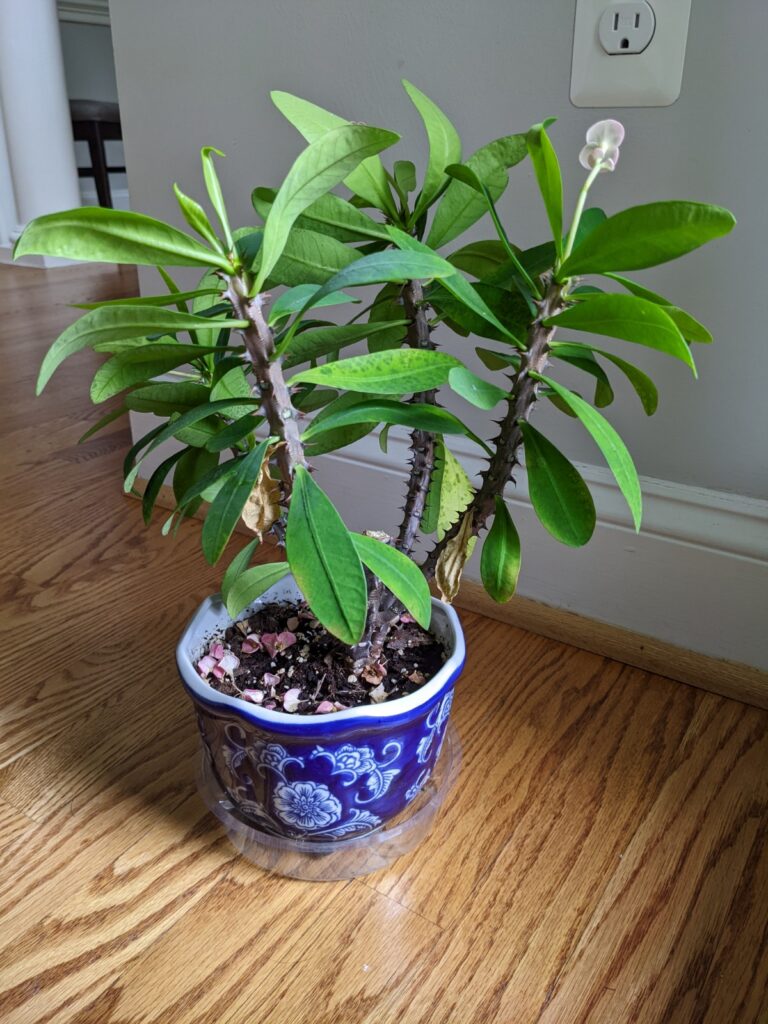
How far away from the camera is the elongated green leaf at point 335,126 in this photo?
1.63ft

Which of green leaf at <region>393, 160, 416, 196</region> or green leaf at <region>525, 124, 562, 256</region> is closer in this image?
green leaf at <region>525, 124, 562, 256</region>

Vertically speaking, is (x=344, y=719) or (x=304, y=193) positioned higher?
(x=304, y=193)

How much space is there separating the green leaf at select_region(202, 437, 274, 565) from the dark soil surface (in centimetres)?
16

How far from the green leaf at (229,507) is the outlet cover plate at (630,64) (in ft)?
1.57

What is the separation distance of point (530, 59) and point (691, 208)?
0.44 m

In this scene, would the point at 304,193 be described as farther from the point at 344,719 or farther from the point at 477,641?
the point at 477,641

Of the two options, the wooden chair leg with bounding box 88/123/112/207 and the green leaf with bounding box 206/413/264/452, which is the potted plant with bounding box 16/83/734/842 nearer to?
the green leaf with bounding box 206/413/264/452

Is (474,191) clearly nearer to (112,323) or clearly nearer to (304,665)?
(112,323)

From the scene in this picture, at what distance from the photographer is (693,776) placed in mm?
713

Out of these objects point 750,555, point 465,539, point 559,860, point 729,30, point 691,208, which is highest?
point 729,30

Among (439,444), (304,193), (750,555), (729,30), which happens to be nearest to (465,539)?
(439,444)

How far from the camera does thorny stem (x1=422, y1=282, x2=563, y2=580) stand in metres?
0.48

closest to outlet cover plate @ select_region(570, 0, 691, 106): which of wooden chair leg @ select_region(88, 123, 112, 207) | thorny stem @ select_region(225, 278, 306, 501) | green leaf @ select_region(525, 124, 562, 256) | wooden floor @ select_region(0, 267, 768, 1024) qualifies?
green leaf @ select_region(525, 124, 562, 256)

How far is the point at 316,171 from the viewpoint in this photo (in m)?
0.43
